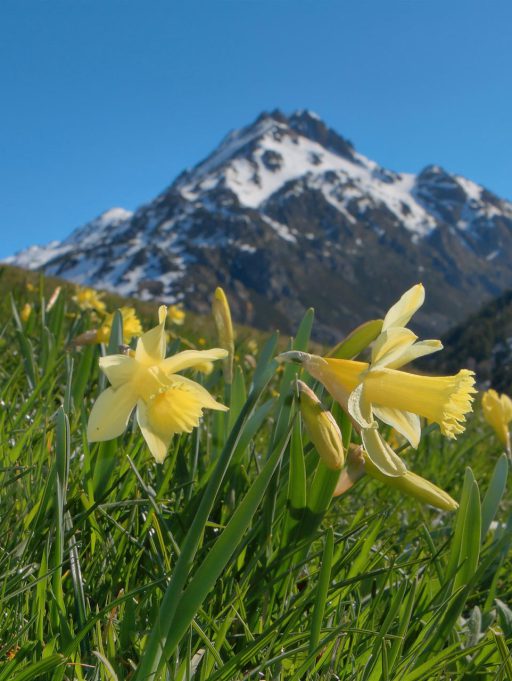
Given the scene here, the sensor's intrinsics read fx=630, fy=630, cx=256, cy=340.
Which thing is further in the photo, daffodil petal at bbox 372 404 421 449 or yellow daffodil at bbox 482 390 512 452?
yellow daffodil at bbox 482 390 512 452

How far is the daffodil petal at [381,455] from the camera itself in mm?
983

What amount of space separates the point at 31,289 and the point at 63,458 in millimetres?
4687

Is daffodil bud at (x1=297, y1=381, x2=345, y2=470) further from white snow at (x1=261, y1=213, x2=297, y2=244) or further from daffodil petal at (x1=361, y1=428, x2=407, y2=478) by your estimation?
white snow at (x1=261, y1=213, x2=297, y2=244)

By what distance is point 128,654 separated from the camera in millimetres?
1022

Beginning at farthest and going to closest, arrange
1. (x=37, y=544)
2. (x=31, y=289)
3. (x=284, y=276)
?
(x=284, y=276)
(x=31, y=289)
(x=37, y=544)

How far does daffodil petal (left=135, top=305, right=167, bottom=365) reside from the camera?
3.28 ft

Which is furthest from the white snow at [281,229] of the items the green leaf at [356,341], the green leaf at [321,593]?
the green leaf at [321,593]

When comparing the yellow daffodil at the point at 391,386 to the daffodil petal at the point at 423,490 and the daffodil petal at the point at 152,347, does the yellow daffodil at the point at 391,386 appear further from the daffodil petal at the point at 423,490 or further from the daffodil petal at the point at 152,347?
the daffodil petal at the point at 152,347

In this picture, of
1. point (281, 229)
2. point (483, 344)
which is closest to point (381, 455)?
point (483, 344)

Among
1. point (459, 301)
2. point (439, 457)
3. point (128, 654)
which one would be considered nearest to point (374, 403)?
point (128, 654)

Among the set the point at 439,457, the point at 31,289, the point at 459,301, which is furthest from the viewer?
the point at 459,301

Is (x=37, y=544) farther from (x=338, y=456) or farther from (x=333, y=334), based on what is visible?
(x=333, y=334)

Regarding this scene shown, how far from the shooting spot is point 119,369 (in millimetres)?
985

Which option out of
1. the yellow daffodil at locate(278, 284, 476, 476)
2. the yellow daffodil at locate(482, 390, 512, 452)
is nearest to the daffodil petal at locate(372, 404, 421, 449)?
the yellow daffodil at locate(278, 284, 476, 476)
